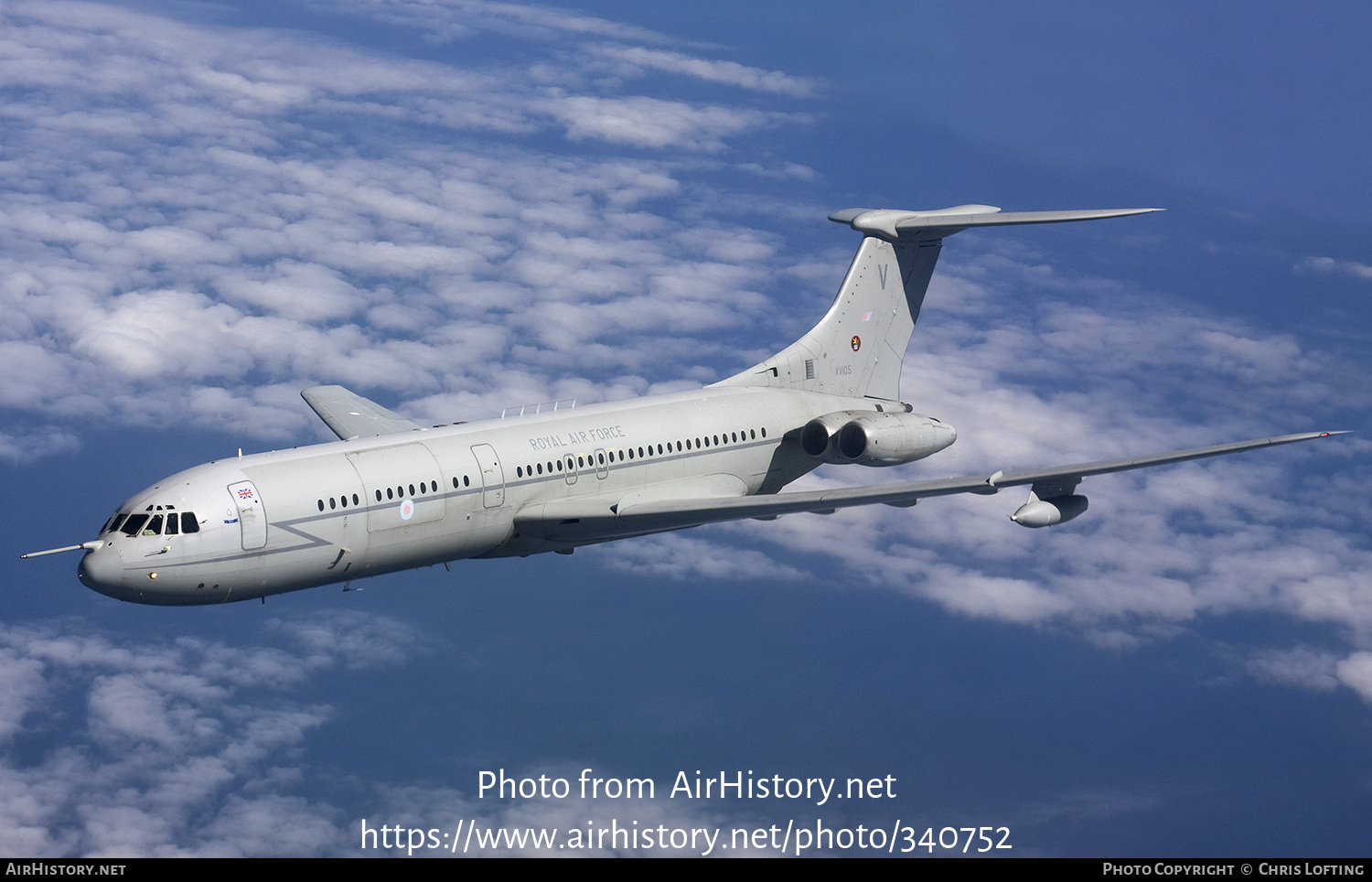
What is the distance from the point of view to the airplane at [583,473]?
39688 mm

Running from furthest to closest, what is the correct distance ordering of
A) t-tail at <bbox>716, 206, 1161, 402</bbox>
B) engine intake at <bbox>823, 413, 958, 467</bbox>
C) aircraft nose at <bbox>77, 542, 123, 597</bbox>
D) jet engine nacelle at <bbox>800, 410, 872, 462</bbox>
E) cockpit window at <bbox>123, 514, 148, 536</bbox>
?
1. t-tail at <bbox>716, 206, 1161, 402</bbox>
2. jet engine nacelle at <bbox>800, 410, 872, 462</bbox>
3. engine intake at <bbox>823, 413, 958, 467</bbox>
4. cockpit window at <bbox>123, 514, 148, 536</bbox>
5. aircraft nose at <bbox>77, 542, 123, 597</bbox>

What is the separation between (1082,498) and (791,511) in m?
7.62

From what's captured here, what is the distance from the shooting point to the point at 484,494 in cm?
4319

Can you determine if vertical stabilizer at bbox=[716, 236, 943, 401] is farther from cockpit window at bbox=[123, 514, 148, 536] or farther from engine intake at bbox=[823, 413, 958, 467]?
cockpit window at bbox=[123, 514, 148, 536]

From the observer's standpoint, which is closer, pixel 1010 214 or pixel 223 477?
pixel 223 477

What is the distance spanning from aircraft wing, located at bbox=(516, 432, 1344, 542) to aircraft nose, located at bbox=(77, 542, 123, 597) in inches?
404

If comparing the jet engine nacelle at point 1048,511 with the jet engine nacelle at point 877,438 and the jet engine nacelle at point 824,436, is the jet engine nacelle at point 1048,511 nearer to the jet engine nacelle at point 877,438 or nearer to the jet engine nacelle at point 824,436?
the jet engine nacelle at point 877,438

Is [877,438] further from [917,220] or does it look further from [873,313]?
[917,220]

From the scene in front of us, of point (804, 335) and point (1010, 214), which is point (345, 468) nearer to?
point (804, 335)

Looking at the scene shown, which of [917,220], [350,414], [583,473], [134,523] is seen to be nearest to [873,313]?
[917,220]

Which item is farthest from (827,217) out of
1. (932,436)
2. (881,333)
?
(932,436)

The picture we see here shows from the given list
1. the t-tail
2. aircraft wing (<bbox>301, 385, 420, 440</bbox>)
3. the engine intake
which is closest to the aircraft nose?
aircraft wing (<bbox>301, 385, 420, 440</bbox>)

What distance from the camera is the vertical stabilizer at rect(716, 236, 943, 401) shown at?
51688 millimetres

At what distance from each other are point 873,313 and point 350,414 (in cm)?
1659
